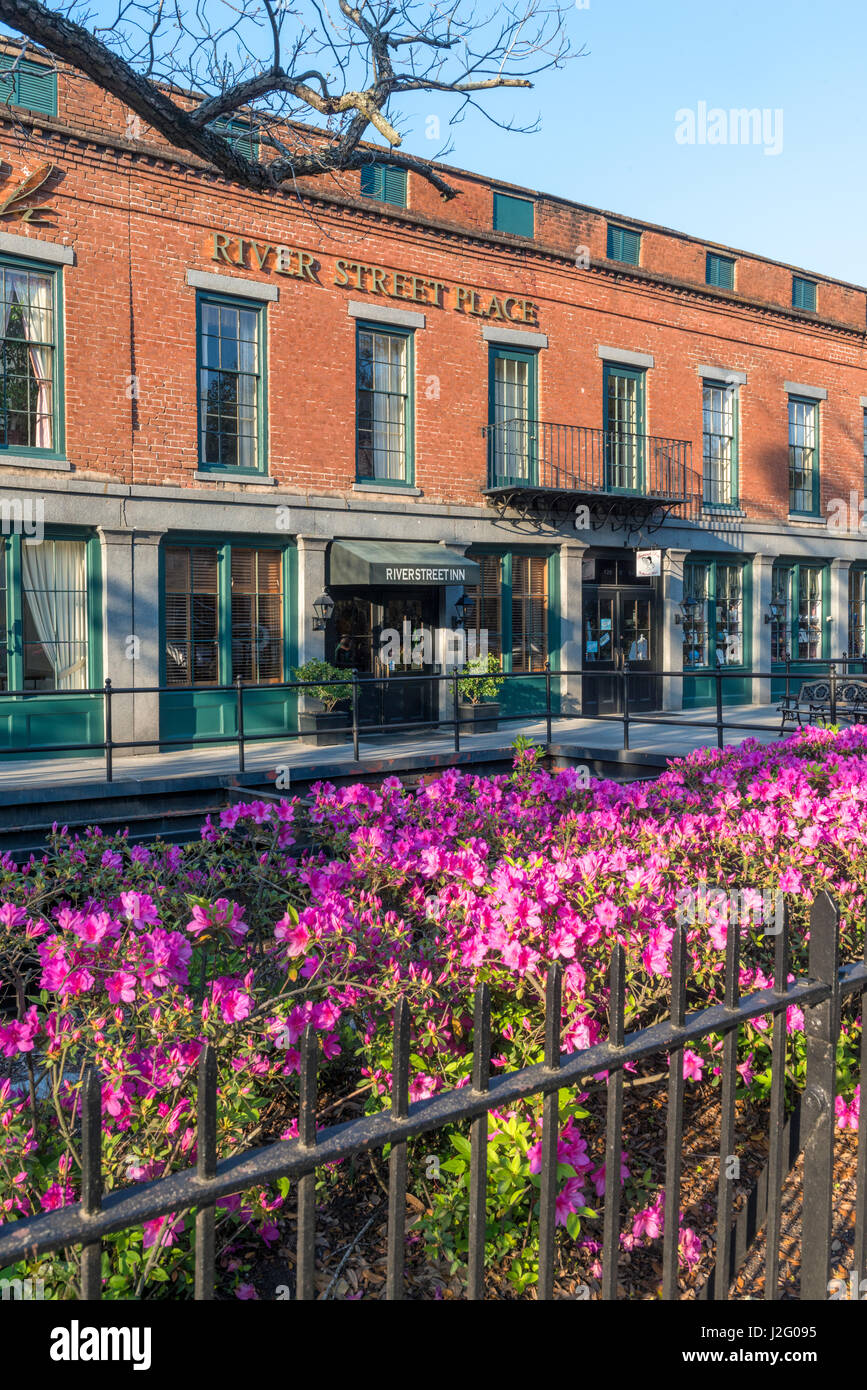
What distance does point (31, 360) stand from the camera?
13.3 m

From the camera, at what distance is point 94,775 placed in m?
11.1

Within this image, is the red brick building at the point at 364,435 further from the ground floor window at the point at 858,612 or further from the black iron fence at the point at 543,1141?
the black iron fence at the point at 543,1141

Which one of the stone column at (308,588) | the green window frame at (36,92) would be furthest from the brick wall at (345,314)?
the stone column at (308,588)

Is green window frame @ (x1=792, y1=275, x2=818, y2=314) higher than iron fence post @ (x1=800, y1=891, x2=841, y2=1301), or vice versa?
green window frame @ (x1=792, y1=275, x2=818, y2=314)

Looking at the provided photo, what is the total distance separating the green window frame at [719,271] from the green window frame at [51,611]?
1458 cm

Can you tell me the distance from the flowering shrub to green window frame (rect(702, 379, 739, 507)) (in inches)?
687

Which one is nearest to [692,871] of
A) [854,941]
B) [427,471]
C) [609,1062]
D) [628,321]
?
[854,941]

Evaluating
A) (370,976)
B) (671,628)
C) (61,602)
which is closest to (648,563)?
(671,628)

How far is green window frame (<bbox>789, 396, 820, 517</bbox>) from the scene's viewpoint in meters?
22.8

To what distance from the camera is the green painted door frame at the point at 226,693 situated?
1437 centimetres

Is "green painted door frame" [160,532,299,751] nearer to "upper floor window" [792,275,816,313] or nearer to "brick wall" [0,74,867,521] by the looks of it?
"brick wall" [0,74,867,521]

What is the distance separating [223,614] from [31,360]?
422 cm

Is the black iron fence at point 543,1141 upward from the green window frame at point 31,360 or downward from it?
downward

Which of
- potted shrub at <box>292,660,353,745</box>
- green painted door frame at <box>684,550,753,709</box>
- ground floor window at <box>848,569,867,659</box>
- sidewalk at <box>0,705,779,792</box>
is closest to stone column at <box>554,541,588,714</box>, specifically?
sidewalk at <box>0,705,779,792</box>
